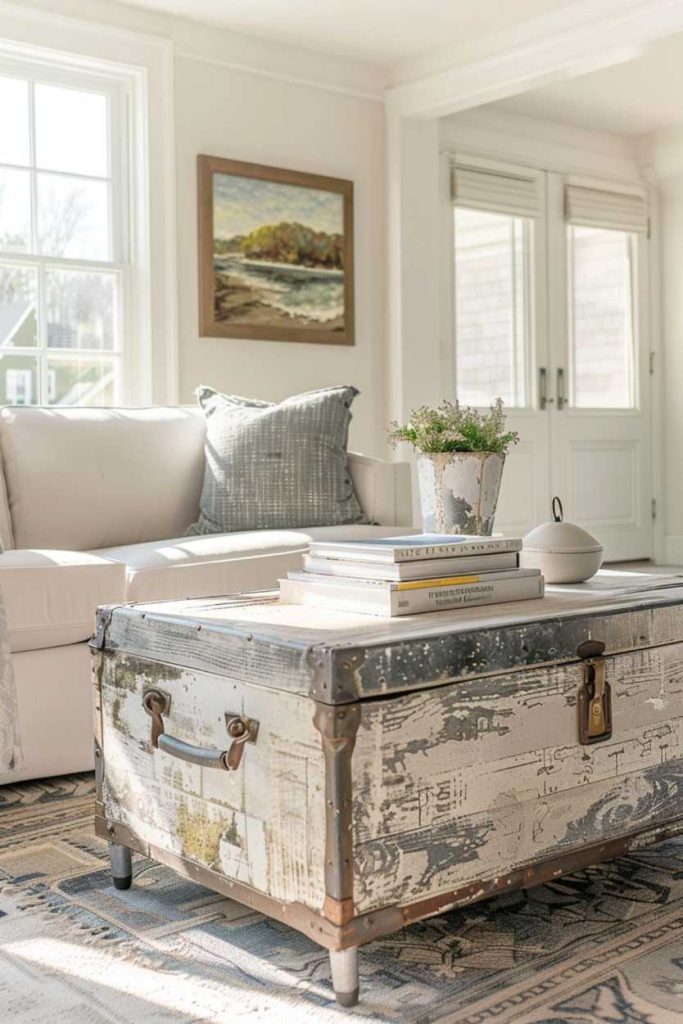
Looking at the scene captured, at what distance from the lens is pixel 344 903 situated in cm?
147

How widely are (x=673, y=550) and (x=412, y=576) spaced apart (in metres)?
5.86

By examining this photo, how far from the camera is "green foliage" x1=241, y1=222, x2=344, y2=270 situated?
17.3 feet

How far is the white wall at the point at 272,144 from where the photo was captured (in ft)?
16.4

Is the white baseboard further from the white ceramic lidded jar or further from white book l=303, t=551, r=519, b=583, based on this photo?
white book l=303, t=551, r=519, b=583

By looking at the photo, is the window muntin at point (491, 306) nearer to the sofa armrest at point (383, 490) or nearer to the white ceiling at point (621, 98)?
the white ceiling at point (621, 98)

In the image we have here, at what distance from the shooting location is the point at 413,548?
1779mm

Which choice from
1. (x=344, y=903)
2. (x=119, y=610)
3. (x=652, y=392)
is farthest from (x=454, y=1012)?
(x=652, y=392)

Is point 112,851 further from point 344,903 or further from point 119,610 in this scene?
point 344,903

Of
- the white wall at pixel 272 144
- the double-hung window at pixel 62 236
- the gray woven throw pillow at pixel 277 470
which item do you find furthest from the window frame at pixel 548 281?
the gray woven throw pillow at pixel 277 470

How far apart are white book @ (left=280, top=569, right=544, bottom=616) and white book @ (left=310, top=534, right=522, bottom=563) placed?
0.04m

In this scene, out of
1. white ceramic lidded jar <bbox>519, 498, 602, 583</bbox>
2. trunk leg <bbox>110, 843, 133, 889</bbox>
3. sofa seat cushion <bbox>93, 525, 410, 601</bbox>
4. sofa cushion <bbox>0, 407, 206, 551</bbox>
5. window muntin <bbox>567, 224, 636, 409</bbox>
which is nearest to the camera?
trunk leg <bbox>110, 843, 133, 889</bbox>

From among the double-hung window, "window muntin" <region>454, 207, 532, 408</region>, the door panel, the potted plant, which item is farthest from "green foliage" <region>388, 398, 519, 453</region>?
the door panel

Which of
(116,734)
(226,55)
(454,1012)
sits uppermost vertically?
(226,55)

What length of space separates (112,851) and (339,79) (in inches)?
174
